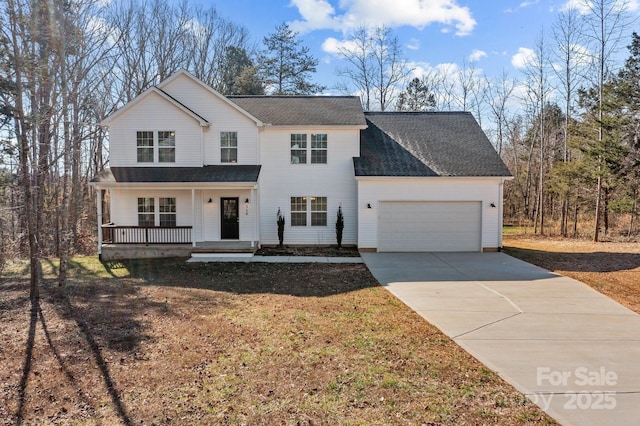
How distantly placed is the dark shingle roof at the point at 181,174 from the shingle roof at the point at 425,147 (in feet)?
15.5

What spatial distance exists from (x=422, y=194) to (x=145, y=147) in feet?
39.0

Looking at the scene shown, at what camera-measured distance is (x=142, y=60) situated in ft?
85.8

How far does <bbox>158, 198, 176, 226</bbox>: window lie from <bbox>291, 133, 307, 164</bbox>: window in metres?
5.49

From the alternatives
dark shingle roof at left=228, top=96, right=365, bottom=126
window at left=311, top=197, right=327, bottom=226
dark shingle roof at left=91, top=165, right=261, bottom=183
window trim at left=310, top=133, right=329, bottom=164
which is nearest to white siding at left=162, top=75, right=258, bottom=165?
dark shingle roof at left=91, top=165, right=261, bottom=183

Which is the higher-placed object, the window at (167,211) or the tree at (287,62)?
the tree at (287,62)

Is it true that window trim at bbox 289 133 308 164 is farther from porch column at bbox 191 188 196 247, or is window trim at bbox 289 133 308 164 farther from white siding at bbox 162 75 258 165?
porch column at bbox 191 188 196 247

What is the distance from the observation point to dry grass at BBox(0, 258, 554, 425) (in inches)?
160

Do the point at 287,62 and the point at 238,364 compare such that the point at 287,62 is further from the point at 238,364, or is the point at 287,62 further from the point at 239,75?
the point at 238,364

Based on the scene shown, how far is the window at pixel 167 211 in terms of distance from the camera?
1608 centimetres

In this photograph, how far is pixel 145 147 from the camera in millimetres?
16031

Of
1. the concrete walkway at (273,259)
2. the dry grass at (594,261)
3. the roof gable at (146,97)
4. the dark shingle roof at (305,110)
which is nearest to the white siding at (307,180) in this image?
the dark shingle roof at (305,110)

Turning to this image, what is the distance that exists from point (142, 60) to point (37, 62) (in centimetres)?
1910

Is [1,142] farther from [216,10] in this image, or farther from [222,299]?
[216,10]

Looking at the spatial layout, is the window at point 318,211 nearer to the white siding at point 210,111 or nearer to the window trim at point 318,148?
the window trim at point 318,148
